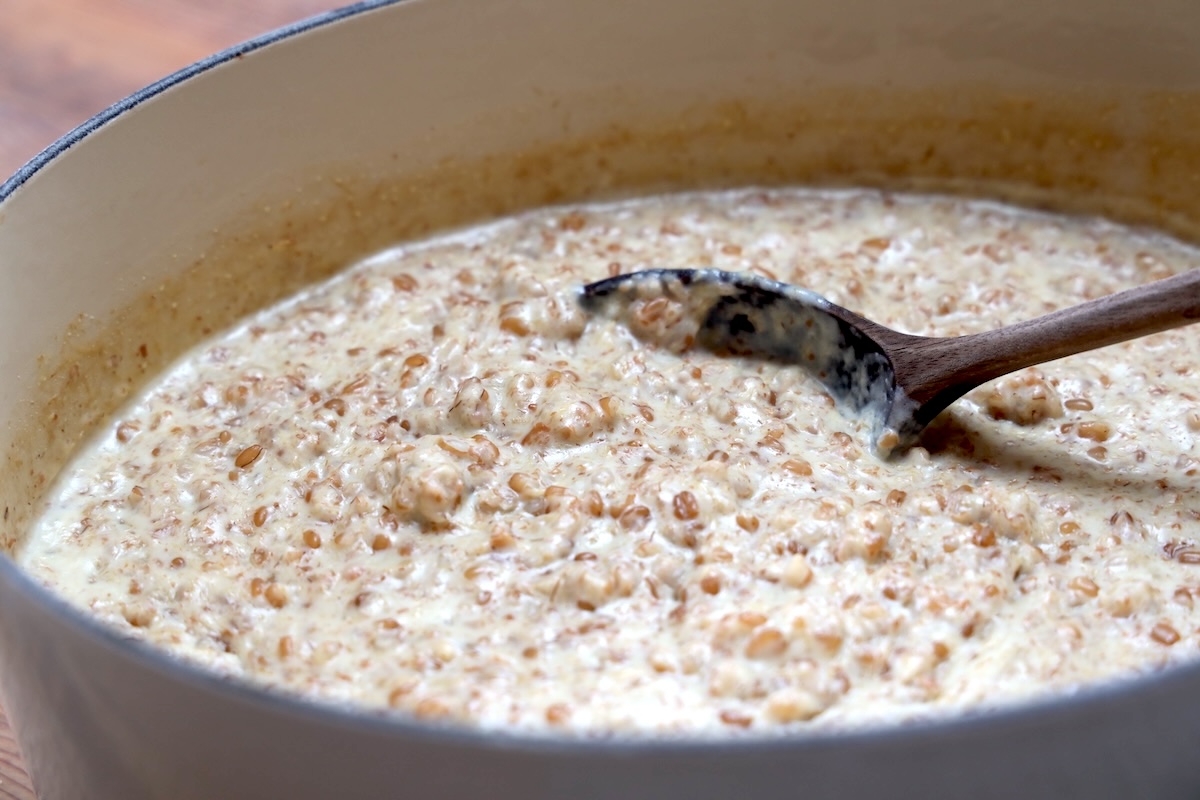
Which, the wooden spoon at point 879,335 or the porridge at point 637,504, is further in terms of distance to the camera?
the wooden spoon at point 879,335

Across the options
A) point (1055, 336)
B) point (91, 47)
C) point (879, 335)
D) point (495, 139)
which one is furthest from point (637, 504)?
point (91, 47)

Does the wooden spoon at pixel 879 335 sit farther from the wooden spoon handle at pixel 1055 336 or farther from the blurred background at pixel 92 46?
the blurred background at pixel 92 46

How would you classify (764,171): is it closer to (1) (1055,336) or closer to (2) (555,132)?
(2) (555,132)

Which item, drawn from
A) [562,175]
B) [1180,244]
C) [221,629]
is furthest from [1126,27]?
[221,629]

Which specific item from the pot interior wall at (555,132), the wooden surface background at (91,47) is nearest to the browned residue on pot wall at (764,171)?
the pot interior wall at (555,132)

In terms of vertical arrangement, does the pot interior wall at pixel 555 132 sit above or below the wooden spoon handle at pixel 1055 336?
above

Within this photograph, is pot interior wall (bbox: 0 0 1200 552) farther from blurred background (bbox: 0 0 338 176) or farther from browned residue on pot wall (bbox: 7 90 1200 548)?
blurred background (bbox: 0 0 338 176)

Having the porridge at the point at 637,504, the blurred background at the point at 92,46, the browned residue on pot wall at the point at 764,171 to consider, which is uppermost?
the blurred background at the point at 92,46
